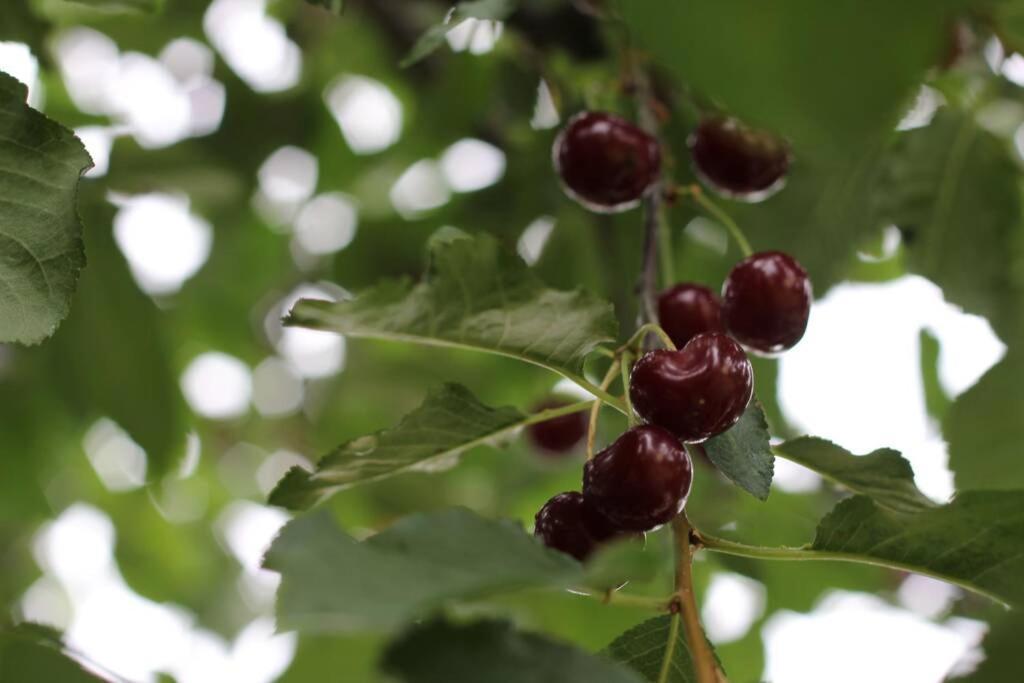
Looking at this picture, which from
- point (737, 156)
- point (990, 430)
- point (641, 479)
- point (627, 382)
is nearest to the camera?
point (641, 479)

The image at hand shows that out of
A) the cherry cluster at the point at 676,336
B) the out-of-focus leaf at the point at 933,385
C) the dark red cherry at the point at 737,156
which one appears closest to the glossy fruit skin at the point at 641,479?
the cherry cluster at the point at 676,336

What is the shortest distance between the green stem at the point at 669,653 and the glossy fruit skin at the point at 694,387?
0.48ft

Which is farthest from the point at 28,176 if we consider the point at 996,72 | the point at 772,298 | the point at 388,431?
the point at 996,72

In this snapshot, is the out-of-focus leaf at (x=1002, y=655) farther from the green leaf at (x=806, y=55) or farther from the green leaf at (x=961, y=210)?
the green leaf at (x=961, y=210)

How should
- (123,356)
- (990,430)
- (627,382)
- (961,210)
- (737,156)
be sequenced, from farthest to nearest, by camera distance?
(123,356) < (961,210) < (990,430) < (737,156) < (627,382)

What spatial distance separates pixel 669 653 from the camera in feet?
2.79

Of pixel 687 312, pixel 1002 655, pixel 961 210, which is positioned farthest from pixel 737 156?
pixel 1002 655

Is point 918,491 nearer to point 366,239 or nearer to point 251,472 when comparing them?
point 366,239

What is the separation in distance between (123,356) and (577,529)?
1.22 metres

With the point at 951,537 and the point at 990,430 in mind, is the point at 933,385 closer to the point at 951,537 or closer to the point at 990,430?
the point at 990,430

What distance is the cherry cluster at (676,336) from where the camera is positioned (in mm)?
845

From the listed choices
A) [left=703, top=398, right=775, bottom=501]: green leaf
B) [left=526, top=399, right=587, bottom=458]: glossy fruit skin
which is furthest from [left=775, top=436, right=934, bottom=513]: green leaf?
[left=526, top=399, right=587, bottom=458]: glossy fruit skin

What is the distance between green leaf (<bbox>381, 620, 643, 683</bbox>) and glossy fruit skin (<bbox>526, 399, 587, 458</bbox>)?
1.43 meters

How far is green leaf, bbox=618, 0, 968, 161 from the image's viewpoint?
1.78 feet
